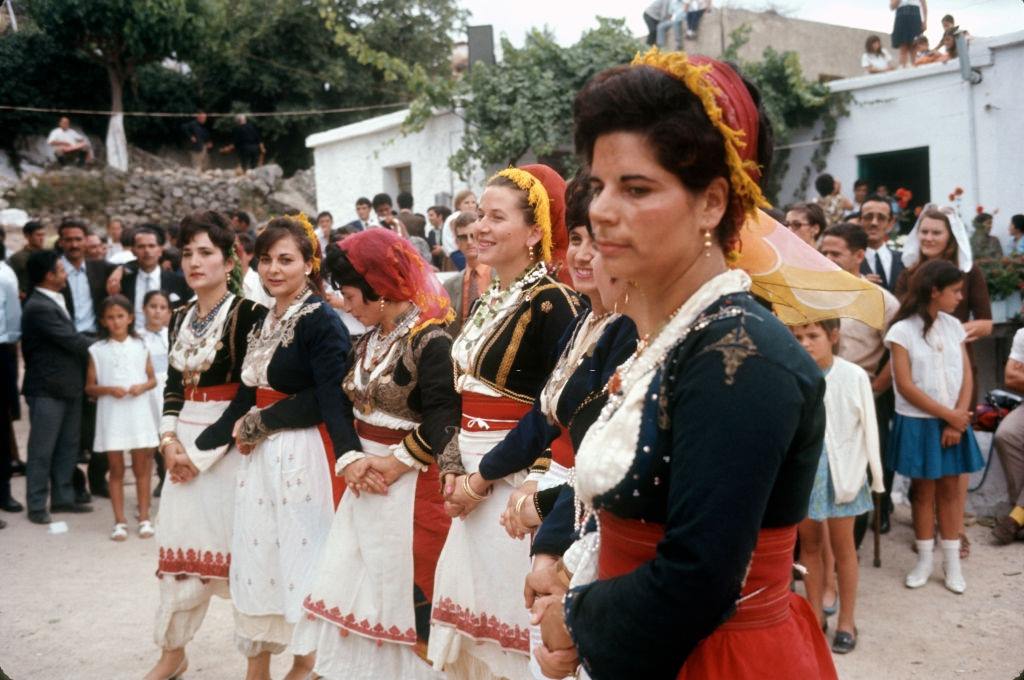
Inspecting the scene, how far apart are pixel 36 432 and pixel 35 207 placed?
1570 centimetres

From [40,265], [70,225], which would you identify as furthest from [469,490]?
[70,225]

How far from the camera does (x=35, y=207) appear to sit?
830 inches

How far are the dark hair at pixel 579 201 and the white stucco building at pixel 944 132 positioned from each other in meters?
7.87

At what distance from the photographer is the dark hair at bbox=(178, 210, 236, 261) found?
4395mm

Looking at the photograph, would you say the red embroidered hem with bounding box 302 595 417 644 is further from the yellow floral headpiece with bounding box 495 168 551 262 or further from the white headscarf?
the white headscarf

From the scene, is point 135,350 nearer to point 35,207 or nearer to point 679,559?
point 679,559

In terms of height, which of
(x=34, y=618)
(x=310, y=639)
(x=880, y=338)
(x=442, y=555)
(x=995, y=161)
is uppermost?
(x=995, y=161)

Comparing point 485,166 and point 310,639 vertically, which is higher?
point 485,166

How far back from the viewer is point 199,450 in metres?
4.29

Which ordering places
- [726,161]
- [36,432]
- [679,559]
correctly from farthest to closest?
[36,432] < [726,161] < [679,559]

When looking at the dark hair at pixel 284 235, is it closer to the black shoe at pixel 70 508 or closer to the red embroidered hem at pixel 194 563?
the red embroidered hem at pixel 194 563

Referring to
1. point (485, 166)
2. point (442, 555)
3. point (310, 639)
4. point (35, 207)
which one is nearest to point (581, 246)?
point (442, 555)

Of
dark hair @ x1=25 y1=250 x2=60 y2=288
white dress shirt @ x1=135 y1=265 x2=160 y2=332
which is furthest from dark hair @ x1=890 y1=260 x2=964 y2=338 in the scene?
dark hair @ x1=25 y1=250 x2=60 y2=288

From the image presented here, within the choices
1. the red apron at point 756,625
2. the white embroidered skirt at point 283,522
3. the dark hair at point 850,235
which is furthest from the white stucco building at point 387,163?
the red apron at point 756,625
